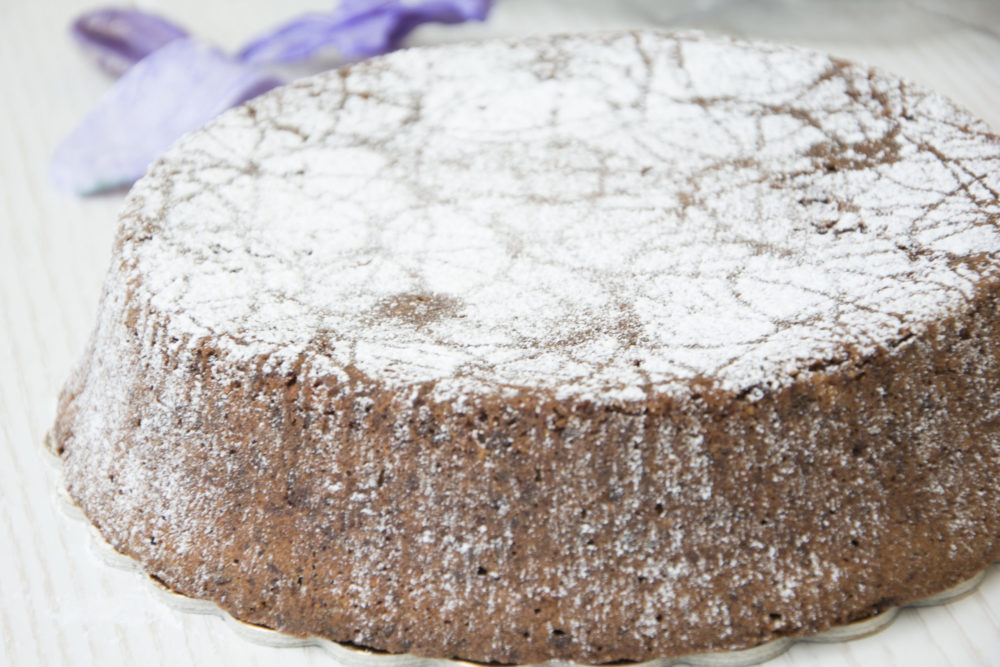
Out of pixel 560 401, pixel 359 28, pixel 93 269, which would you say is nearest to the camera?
pixel 560 401

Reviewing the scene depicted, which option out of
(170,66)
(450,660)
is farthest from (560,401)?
(170,66)

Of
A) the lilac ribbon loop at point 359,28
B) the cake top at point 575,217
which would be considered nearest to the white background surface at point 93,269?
the lilac ribbon loop at point 359,28

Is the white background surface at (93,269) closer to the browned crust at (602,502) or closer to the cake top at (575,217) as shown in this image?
the browned crust at (602,502)

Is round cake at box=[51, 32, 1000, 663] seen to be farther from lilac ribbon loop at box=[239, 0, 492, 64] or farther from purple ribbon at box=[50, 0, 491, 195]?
lilac ribbon loop at box=[239, 0, 492, 64]

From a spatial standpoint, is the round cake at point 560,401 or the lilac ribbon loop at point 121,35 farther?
the lilac ribbon loop at point 121,35

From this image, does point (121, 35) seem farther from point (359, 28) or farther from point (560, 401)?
point (560, 401)

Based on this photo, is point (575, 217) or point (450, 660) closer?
point (450, 660)
